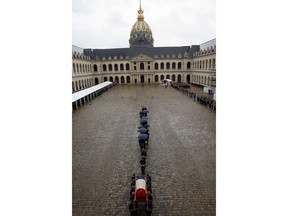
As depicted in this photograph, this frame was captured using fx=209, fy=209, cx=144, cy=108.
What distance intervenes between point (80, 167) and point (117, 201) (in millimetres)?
4322

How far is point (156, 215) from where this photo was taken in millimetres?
8945

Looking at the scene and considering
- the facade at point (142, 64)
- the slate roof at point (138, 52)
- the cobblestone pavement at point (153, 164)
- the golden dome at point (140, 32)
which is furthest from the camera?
the golden dome at point (140, 32)

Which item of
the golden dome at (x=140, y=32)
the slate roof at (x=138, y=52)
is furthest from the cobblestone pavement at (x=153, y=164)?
the golden dome at (x=140, y=32)

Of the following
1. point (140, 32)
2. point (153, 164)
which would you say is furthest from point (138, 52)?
point (153, 164)

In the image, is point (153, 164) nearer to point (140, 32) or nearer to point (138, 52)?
point (138, 52)

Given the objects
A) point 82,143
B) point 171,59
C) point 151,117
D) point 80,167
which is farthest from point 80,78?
point 80,167

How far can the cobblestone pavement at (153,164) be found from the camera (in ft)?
31.5

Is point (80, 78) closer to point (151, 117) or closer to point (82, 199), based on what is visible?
point (151, 117)

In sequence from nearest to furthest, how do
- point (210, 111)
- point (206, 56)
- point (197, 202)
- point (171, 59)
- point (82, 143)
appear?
point (197, 202) → point (82, 143) → point (210, 111) → point (206, 56) → point (171, 59)

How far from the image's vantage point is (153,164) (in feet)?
43.4

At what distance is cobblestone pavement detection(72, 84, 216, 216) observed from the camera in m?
9.60

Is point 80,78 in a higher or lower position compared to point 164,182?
higher

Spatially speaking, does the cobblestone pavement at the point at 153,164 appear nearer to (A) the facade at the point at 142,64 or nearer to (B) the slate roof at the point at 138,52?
(A) the facade at the point at 142,64

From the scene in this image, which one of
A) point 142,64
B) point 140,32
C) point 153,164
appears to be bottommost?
point 153,164
